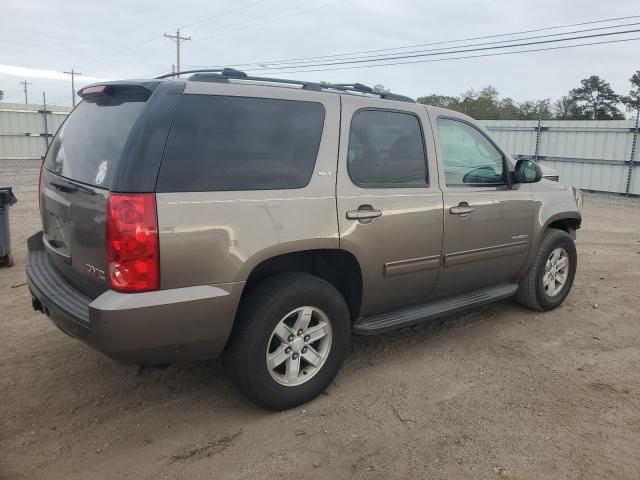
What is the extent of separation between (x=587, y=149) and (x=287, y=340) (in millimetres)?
15879

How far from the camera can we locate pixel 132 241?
2496mm

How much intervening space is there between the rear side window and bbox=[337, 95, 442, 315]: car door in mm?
286

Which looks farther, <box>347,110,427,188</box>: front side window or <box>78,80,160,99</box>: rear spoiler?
<box>347,110,427,188</box>: front side window

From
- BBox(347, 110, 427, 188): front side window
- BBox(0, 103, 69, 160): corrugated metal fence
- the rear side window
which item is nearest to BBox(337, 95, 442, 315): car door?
BBox(347, 110, 427, 188): front side window

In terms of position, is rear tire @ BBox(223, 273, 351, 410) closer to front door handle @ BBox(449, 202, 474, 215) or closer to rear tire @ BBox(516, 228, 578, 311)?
front door handle @ BBox(449, 202, 474, 215)

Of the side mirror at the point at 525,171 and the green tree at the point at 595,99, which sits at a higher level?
the green tree at the point at 595,99

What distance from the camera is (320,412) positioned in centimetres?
317

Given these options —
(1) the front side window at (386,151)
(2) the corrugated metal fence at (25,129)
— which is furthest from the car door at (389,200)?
(2) the corrugated metal fence at (25,129)

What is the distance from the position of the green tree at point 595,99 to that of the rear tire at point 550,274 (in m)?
42.3

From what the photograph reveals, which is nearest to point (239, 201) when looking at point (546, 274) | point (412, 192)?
point (412, 192)

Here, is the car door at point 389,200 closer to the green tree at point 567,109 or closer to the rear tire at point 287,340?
the rear tire at point 287,340

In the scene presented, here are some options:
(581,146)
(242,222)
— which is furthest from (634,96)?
(242,222)

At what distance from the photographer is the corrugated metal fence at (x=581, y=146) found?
15.0 m

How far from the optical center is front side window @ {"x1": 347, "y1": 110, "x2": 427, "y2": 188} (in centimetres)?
338
